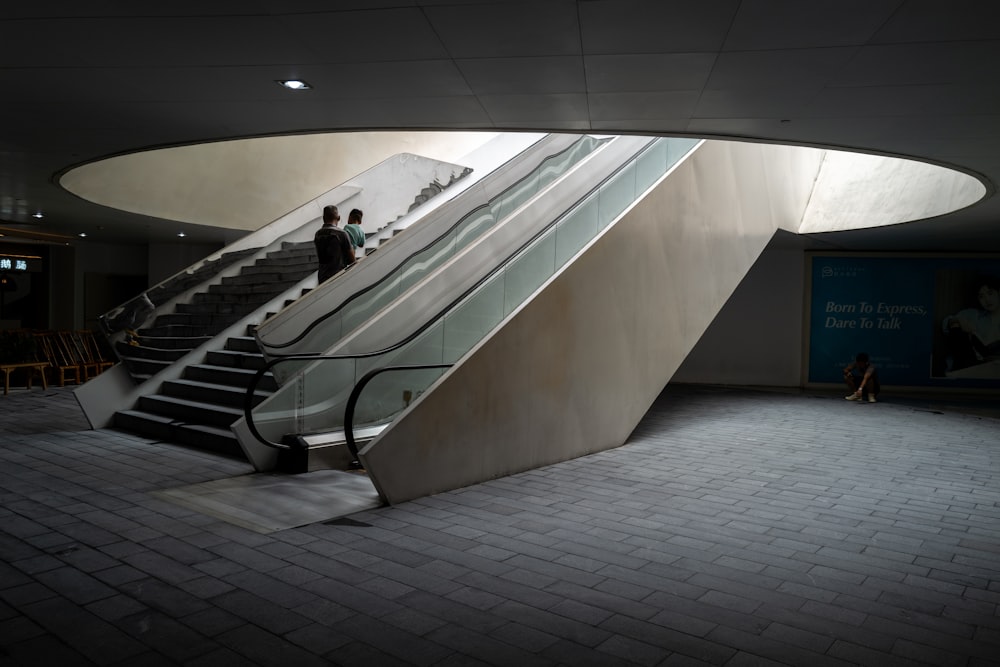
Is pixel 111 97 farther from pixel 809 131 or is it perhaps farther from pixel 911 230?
pixel 911 230

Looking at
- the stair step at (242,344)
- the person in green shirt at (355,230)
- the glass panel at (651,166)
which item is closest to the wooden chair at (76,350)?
the stair step at (242,344)

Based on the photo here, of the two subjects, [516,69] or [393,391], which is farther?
[393,391]

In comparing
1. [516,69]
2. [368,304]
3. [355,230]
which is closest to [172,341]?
[355,230]

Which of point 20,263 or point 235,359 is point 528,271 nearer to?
point 235,359

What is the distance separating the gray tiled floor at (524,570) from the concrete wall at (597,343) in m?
0.35

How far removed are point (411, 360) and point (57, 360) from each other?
405 inches

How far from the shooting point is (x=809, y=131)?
5.43m

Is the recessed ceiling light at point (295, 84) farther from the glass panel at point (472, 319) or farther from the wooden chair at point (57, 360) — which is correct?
the wooden chair at point (57, 360)

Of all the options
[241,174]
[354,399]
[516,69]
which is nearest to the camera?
[516,69]

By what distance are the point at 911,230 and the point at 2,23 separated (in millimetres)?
12067

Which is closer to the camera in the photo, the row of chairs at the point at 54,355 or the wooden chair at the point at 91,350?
the row of chairs at the point at 54,355

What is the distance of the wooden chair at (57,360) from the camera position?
12906 millimetres

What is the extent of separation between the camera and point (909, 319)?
14.6 metres

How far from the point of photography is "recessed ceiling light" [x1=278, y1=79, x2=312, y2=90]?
4.71m
